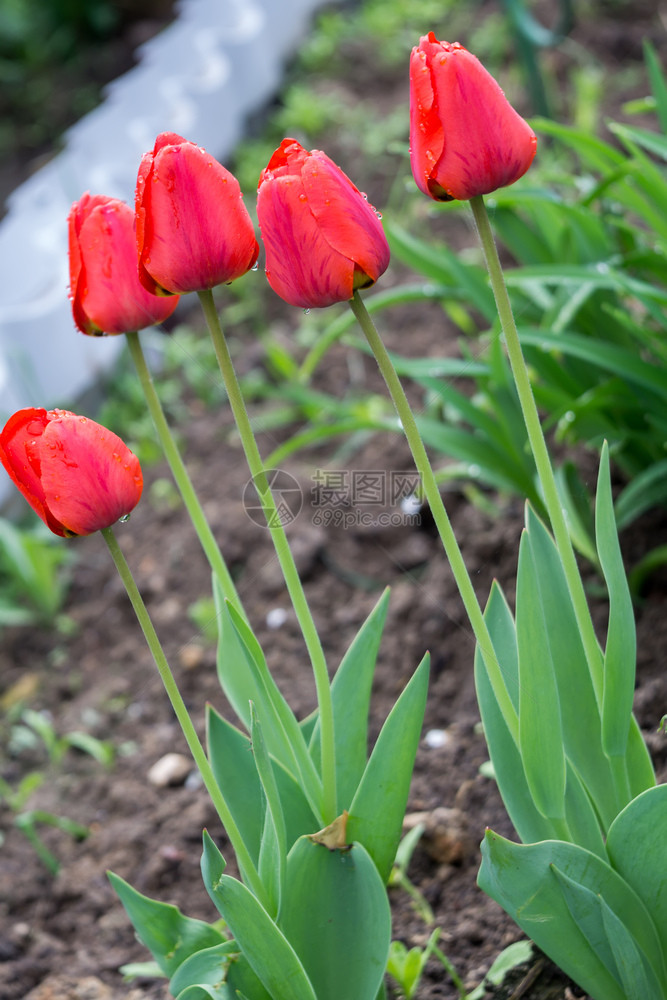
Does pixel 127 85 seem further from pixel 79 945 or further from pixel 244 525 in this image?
pixel 79 945

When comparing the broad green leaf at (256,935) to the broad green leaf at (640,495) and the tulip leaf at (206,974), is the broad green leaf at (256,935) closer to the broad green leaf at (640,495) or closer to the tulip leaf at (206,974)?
the tulip leaf at (206,974)

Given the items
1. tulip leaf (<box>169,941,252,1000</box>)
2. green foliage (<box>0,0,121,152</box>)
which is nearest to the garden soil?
tulip leaf (<box>169,941,252,1000</box>)

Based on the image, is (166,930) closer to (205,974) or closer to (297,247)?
(205,974)

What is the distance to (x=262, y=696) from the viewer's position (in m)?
0.93

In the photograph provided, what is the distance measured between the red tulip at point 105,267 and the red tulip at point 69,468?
0.14m

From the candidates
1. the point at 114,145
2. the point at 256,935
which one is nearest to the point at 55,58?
the point at 114,145

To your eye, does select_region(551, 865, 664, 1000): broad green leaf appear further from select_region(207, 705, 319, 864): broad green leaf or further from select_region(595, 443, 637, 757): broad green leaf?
select_region(207, 705, 319, 864): broad green leaf

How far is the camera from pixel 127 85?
3791 millimetres

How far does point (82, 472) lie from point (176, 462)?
0.19 m

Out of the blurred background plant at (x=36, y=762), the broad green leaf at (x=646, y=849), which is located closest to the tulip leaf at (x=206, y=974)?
the broad green leaf at (x=646, y=849)

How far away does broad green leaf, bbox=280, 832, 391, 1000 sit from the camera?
2.84 ft

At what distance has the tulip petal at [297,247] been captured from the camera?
0.71 meters

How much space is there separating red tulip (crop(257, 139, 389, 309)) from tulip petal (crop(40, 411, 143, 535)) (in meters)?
0.19

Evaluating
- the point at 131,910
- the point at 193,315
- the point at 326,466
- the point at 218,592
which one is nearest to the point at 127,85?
the point at 193,315
